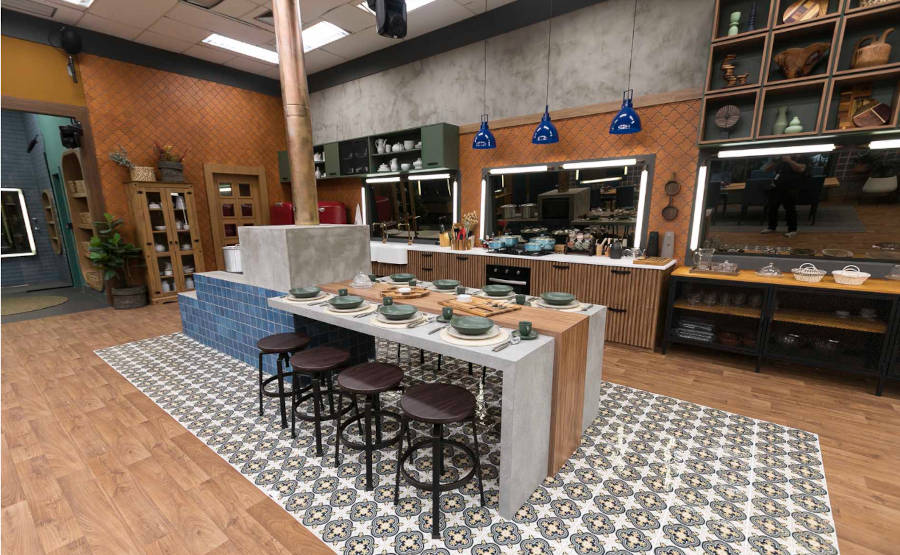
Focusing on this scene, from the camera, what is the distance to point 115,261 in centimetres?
519

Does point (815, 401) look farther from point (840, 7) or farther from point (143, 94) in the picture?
point (143, 94)

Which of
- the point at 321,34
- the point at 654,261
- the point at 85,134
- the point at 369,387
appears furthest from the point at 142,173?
the point at 654,261

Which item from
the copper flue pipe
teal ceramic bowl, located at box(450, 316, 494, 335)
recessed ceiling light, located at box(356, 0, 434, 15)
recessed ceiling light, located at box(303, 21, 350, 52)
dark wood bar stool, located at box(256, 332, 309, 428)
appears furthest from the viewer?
recessed ceiling light, located at box(303, 21, 350, 52)

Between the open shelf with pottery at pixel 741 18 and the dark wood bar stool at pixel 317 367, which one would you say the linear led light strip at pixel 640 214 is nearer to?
the open shelf with pottery at pixel 741 18

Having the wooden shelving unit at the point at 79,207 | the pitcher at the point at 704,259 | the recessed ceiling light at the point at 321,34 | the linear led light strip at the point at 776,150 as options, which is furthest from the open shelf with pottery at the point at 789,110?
the wooden shelving unit at the point at 79,207

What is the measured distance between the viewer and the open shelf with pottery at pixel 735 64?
310 cm

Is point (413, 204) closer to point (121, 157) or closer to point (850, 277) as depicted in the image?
point (121, 157)

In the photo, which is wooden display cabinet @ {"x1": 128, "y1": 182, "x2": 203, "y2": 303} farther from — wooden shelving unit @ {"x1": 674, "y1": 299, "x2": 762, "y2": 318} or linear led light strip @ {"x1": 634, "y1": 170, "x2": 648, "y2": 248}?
wooden shelving unit @ {"x1": 674, "y1": 299, "x2": 762, "y2": 318}

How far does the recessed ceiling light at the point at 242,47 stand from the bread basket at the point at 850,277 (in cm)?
735

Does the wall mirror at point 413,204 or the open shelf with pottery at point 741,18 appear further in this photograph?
the wall mirror at point 413,204

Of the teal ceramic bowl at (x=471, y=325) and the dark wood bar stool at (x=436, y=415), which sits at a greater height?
the teal ceramic bowl at (x=471, y=325)

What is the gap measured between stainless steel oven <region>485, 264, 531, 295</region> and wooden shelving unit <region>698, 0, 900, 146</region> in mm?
2087

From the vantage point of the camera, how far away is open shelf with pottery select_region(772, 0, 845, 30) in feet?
9.15

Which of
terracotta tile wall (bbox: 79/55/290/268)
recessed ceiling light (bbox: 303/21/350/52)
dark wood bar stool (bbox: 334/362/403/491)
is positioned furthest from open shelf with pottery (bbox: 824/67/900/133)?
terracotta tile wall (bbox: 79/55/290/268)
